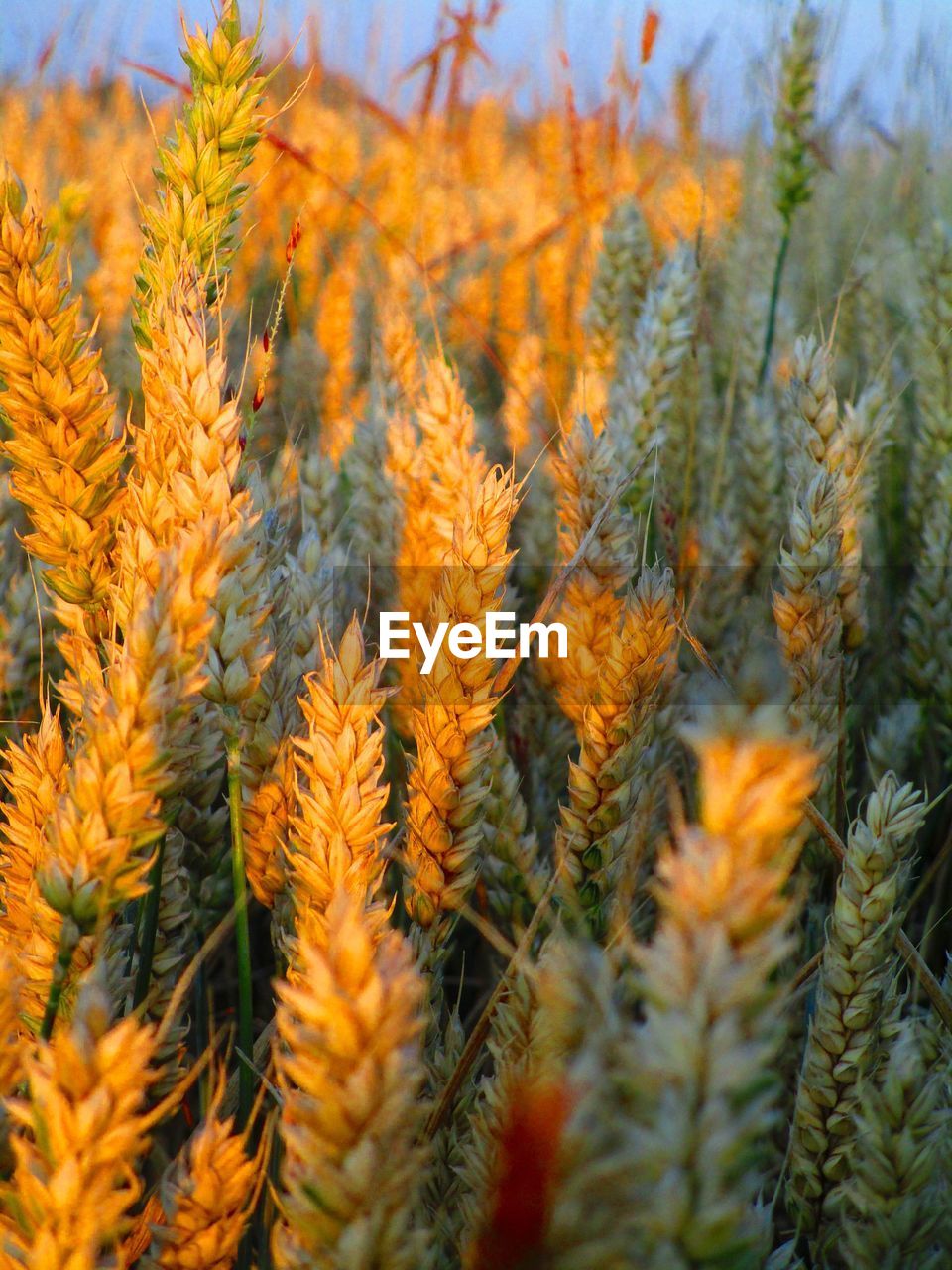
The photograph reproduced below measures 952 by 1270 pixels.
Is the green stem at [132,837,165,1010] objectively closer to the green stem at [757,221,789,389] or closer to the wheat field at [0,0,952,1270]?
the wheat field at [0,0,952,1270]

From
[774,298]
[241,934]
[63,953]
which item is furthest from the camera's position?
[774,298]

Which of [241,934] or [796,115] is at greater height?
[796,115]

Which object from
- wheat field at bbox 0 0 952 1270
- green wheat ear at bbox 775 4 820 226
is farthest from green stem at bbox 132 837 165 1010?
green wheat ear at bbox 775 4 820 226

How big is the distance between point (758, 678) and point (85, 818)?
35 centimetres

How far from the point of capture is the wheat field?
35 centimetres

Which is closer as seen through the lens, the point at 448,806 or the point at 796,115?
the point at 448,806

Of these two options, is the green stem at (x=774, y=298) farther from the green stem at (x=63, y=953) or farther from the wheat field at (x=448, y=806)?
the green stem at (x=63, y=953)

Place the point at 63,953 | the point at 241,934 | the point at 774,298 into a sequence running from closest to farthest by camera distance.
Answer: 1. the point at 63,953
2. the point at 241,934
3. the point at 774,298

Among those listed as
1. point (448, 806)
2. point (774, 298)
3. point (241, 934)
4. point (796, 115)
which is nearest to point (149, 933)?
point (241, 934)

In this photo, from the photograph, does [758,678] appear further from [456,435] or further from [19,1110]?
[456,435]

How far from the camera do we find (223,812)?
0.88m

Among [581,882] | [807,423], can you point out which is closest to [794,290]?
[807,423]

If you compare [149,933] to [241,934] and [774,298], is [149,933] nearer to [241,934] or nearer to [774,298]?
[241,934]

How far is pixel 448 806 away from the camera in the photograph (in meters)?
0.74
